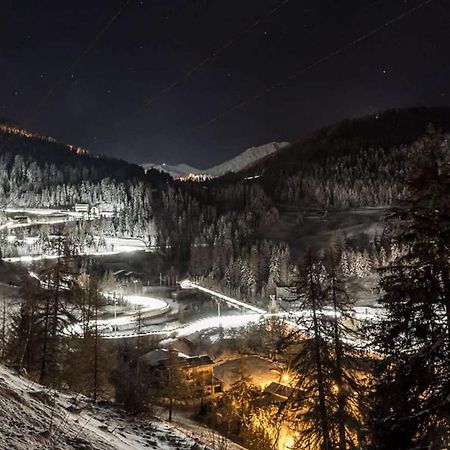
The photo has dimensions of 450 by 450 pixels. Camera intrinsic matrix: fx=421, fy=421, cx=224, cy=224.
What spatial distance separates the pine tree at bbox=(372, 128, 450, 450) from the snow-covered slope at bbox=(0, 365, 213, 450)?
379 centimetres

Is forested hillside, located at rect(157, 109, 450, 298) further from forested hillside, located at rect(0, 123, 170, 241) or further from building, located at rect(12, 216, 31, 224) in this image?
building, located at rect(12, 216, 31, 224)

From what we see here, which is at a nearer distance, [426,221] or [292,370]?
[426,221]

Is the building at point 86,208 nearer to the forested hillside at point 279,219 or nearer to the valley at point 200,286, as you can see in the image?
the valley at point 200,286

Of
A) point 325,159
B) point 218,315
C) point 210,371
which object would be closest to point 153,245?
point 218,315

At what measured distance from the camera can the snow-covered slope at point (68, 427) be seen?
17.4ft

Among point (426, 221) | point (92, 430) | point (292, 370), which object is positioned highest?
point (426, 221)

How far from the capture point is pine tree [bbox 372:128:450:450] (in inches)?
268

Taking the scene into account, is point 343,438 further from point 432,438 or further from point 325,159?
point 325,159

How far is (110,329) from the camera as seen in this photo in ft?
183

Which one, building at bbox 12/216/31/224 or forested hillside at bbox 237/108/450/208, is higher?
forested hillside at bbox 237/108/450/208

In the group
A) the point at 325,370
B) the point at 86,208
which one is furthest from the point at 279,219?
the point at 325,370

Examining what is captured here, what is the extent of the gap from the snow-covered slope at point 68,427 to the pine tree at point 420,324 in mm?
3790

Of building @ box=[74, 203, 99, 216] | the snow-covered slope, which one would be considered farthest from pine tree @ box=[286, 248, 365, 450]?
building @ box=[74, 203, 99, 216]

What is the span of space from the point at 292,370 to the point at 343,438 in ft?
7.00
